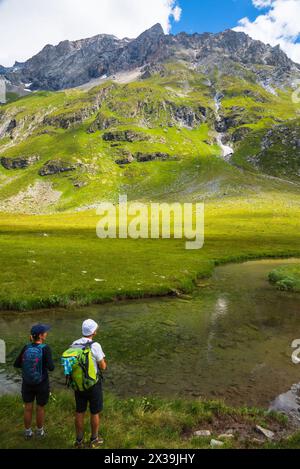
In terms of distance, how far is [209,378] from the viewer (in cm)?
1967

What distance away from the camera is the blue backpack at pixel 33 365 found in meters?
12.2

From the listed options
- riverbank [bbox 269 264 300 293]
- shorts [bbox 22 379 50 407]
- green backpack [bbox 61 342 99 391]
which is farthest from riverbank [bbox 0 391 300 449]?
riverbank [bbox 269 264 300 293]

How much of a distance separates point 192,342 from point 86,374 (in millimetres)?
14666

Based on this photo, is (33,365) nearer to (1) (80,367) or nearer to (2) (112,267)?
(1) (80,367)

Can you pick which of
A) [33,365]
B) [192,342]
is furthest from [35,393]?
[192,342]

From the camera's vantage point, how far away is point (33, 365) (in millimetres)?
12172

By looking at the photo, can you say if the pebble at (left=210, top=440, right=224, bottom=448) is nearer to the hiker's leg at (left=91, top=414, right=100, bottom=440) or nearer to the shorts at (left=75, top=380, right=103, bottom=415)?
the hiker's leg at (left=91, top=414, right=100, bottom=440)

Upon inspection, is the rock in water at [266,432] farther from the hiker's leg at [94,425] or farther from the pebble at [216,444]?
the hiker's leg at [94,425]

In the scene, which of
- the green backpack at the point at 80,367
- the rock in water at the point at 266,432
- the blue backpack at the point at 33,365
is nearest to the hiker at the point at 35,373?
the blue backpack at the point at 33,365

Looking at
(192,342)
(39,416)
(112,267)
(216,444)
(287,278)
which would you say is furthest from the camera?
(112,267)
